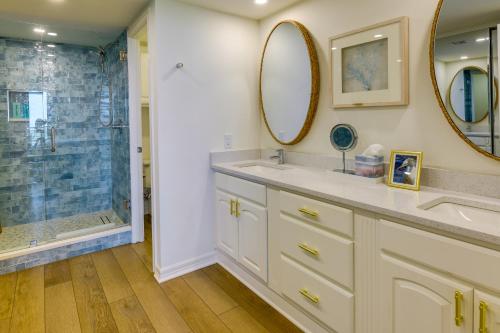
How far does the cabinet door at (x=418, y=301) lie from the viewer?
112cm

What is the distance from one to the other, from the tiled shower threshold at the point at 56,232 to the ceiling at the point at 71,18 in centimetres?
197

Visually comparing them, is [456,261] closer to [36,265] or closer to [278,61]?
[278,61]

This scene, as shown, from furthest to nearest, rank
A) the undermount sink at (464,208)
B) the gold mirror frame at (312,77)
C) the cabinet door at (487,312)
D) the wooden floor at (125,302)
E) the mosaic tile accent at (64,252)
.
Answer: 1. the mosaic tile accent at (64,252)
2. the gold mirror frame at (312,77)
3. the wooden floor at (125,302)
4. the undermount sink at (464,208)
5. the cabinet door at (487,312)

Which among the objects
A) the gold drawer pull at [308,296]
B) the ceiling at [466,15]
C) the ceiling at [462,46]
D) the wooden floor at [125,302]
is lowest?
the wooden floor at [125,302]

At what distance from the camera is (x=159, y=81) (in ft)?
7.65

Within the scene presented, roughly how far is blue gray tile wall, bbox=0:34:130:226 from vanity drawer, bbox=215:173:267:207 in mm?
1270

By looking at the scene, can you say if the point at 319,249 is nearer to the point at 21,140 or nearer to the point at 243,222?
the point at 243,222

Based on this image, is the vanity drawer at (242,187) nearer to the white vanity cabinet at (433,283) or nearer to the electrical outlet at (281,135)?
the electrical outlet at (281,135)

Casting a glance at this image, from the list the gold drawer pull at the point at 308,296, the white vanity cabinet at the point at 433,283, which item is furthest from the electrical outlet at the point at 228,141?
the white vanity cabinet at the point at 433,283

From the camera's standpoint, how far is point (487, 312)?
1048mm

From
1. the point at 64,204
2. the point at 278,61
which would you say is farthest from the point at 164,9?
the point at 64,204

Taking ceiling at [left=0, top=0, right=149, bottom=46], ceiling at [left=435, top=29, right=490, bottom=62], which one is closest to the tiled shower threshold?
ceiling at [left=0, top=0, right=149, bottom=46]

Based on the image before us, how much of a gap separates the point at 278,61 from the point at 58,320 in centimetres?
244

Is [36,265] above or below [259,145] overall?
below
